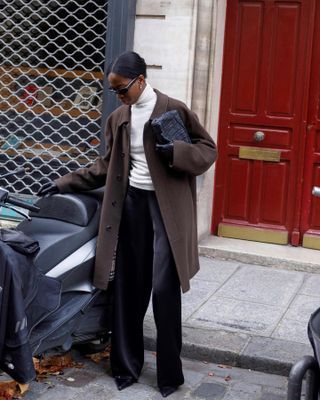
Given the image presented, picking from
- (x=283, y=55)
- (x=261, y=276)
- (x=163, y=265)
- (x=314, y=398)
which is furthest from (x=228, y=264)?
(x=314, y=398)

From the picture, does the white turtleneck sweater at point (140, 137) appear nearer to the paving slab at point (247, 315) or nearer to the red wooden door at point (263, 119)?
the paving slab at point (247, 315)

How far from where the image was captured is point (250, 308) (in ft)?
18.2

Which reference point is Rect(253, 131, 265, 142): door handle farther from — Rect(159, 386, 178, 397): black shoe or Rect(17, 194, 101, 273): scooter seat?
Rect(159, 386, 178, 397): black shoe

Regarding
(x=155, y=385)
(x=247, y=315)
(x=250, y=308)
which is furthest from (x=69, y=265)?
(x=250, y=308)

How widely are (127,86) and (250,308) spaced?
7.39 ft

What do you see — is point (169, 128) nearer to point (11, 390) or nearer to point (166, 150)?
point (166, 150)

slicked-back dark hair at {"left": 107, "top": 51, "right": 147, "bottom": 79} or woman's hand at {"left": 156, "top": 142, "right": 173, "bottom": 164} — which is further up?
slicked-back dark hair at {"left": 107, "top": 51, "right": 147, "bottom": 79}

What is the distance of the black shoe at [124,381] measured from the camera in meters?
4.29

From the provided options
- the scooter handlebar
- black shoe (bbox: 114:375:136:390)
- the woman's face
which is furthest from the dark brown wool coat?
black shoe (bbox: 114:375:136:390)

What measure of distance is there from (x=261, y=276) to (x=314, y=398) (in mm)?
3516

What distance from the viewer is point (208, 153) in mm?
4098

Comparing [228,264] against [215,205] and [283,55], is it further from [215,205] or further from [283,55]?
[283,55]

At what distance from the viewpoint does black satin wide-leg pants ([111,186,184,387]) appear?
413cm

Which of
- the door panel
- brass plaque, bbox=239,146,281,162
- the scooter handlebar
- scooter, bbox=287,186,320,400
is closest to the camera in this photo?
scooter, bbox=287,186,320,400
